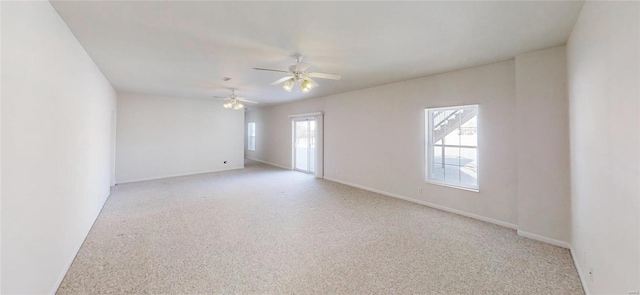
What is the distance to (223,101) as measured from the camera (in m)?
7.89

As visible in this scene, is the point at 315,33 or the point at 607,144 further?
the point at 315,33

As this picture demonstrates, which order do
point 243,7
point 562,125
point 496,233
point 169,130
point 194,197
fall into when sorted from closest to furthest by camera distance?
point 243,7 < point 562,125 < point 496,233 < point 194,197 < point 169,130

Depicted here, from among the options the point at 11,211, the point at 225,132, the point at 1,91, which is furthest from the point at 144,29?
the point at 225,132

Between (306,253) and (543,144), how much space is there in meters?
3.18

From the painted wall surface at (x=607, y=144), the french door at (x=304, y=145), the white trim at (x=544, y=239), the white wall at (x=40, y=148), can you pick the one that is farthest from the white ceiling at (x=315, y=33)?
the french door at (x=304, y=145)

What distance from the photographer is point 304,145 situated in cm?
823

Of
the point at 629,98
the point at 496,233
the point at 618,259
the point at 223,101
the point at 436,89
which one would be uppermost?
the point at 223,101

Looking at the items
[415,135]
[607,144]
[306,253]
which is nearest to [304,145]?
[415,135]

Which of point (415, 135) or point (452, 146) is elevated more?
point (415, 135)

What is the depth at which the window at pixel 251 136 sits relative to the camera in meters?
11.3

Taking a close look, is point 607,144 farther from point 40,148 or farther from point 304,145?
point 304,145

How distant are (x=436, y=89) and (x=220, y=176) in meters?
6.18

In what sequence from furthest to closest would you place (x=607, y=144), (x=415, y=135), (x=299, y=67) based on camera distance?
(x=415, y=135) < (x=299, y=67) < (x=607, y=144)

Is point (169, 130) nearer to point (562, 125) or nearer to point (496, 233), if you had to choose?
point (496, 233)
